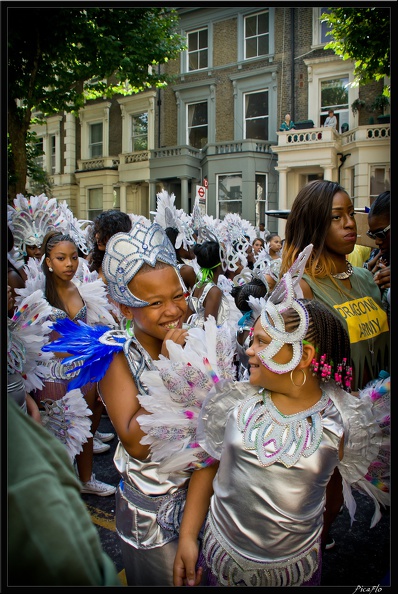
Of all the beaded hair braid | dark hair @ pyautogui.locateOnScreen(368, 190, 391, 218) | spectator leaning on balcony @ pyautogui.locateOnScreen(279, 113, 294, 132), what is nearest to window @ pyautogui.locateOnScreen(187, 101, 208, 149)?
spectator leaning on balcony @ pyautogui.locateOnScreen(279, 113, 294, 132)

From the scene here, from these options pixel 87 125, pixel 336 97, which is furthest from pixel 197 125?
pixel 87 125

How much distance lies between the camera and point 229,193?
11.0m

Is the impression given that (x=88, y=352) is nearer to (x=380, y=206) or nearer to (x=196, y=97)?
(x=380, y=206)

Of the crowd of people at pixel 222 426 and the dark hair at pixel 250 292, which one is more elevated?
the dark hair at pixel 250 292

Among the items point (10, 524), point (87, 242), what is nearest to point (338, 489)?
point (10, 524)

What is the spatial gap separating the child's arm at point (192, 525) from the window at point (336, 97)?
659cm

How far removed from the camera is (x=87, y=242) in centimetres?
618

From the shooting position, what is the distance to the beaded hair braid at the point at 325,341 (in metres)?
1.39

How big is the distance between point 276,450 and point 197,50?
308cm

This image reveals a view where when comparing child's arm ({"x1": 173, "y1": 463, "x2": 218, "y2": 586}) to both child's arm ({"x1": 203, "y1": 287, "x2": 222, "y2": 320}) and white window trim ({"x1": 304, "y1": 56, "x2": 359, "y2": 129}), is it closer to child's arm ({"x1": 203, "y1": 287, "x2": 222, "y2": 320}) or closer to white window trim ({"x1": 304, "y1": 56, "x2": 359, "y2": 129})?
child's arm ({"x1": 203, "y1": 287, "x2": 222, "y2": 320})

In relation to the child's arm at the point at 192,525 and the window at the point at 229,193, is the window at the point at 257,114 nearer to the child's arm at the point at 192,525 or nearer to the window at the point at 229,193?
the window at the point at 229,193

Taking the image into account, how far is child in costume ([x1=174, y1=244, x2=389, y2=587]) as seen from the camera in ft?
4.43

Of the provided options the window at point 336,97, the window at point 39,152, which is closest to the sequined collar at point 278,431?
the window at point 39,152

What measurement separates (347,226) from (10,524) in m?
1.89
